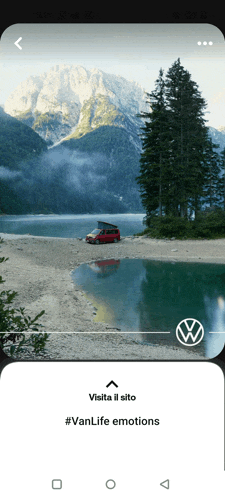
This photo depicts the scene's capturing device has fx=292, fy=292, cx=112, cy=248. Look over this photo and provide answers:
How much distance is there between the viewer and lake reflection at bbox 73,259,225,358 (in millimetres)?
3515

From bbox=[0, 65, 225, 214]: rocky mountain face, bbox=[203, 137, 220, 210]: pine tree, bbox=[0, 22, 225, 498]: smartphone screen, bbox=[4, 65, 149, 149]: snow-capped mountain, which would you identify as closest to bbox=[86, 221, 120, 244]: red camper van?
bbox=[0, 65, 225, 214]: rocky mountain face

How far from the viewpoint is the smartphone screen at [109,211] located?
264 cm

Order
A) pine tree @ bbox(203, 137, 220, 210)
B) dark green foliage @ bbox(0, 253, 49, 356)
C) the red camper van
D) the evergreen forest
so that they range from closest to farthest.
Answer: dark green foliage @ bbox(0, 253, 49, 356), the evergreen forest, pine tree @ bbox(203, 137, 220, 210), the red camper van

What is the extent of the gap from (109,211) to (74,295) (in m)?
3.44

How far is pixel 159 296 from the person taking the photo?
736 centimetres

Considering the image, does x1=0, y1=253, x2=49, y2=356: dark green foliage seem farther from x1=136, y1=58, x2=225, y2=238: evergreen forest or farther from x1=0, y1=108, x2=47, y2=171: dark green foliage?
x1=136, y1=58, x2=225, y2=238: evergreen forest

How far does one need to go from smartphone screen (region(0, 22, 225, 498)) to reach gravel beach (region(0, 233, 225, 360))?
1.2 inches

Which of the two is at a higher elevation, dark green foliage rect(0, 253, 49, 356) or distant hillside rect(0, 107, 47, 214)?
distant hillside rect(0, 107, 47, 214)
